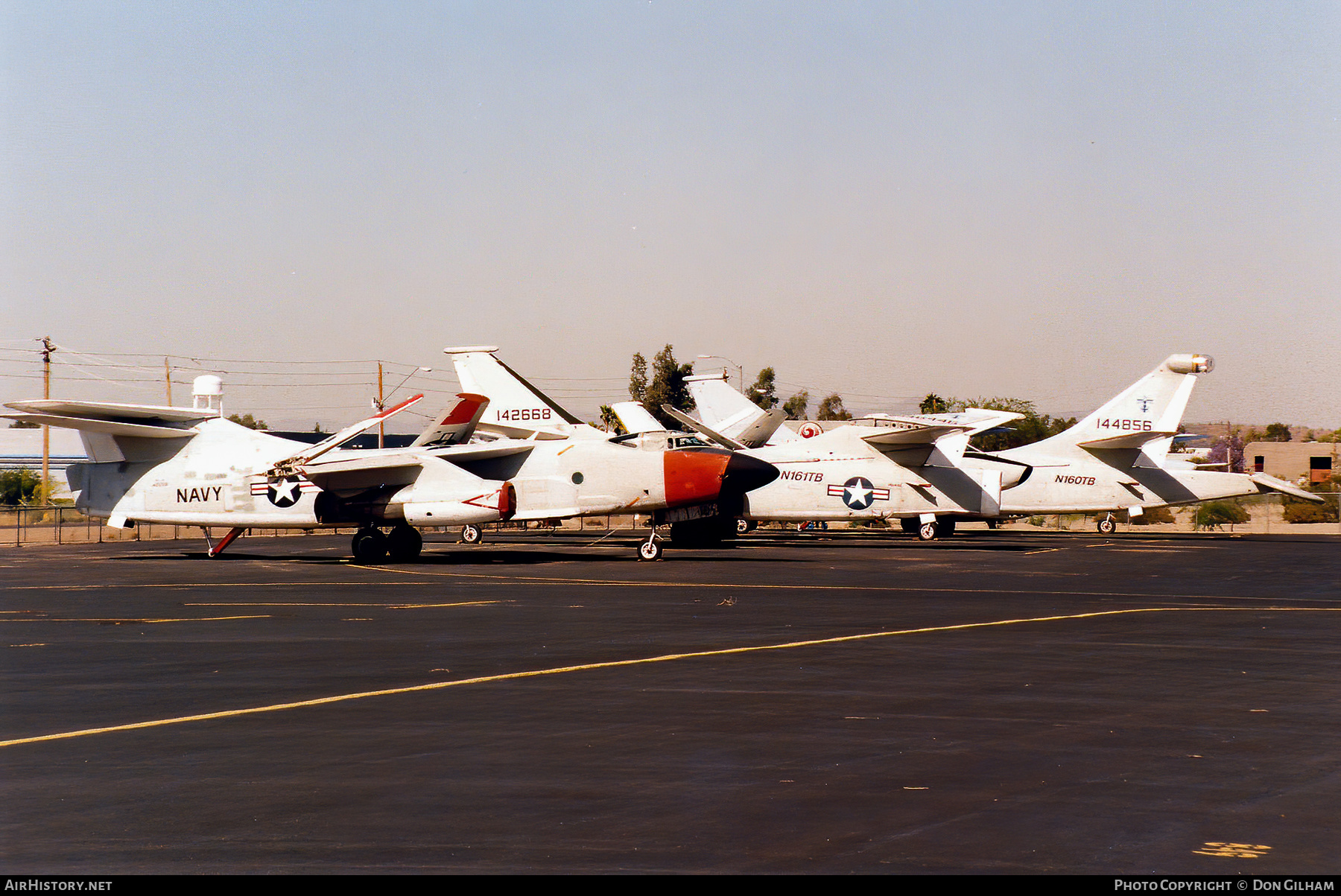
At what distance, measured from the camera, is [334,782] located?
7.31 metres

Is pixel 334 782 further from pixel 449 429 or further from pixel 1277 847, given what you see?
pixel 449 429

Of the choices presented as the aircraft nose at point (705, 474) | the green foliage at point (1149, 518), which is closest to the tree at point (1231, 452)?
the green foliage at point (1149, 518)

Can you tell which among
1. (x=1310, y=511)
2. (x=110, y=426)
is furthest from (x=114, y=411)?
(x=1310, y=511)

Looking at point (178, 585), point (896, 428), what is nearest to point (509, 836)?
point (178, 585)

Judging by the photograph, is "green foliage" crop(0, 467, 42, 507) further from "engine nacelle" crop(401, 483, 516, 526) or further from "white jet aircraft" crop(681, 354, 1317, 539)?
"engine nacelle" crop(401, 483, 516, 526)

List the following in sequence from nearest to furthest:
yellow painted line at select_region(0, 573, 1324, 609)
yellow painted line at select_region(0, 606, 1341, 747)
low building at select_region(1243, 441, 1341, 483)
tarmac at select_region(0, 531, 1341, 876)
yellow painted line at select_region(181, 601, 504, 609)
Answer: tarmac at select_region(0, 531, 1341, 876)
yellow painted line at select_region(0, 606, 1341, 747)
yellow painted line at select_region(181, 601, 504, 609)
yellow painted line at select_region(0, 573, 1324, 609)
low building at select_region(1243, 441, 1341, 483)

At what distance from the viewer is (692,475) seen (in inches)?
1152

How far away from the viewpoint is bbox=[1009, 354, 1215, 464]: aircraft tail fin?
44.8 m

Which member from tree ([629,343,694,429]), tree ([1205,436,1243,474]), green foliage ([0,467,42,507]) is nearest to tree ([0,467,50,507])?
green foliage ([0,467,42,507])

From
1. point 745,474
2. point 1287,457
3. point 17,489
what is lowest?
point 1287,457

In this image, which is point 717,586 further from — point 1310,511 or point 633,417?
point 1310,511

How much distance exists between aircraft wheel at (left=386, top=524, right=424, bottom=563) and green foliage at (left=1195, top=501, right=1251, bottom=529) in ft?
147

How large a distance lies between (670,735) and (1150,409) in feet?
134

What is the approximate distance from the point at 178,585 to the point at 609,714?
53.4 feet
